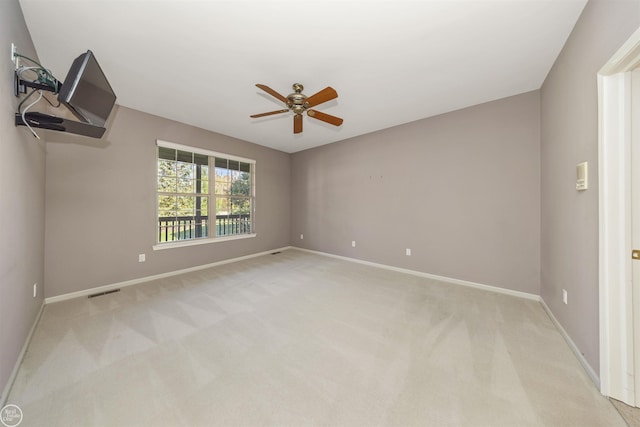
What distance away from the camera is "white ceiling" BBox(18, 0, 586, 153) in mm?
1661

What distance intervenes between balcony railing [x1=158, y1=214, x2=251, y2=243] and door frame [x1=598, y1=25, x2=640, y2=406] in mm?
4970

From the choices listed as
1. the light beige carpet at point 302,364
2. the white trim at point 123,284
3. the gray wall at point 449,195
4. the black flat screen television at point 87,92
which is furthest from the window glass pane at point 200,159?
the gray wall at point 449,195

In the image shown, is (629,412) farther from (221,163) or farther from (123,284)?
(221,163)

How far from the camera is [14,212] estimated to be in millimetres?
1584

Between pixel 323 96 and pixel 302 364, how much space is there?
94.0 inches

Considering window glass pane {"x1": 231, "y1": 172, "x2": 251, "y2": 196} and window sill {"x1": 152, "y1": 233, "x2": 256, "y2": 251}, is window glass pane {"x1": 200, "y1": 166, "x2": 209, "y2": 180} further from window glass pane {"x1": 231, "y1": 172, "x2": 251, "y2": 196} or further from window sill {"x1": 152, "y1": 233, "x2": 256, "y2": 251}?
window sill {"x1": 152, "y1": 233, "x2": 256, "y2": 251}

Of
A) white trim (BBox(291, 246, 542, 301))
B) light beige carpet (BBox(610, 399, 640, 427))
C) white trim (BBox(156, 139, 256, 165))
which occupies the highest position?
white trim (BBox(156, 139, 256, 165))

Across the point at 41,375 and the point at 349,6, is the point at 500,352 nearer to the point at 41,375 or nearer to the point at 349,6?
the point at 349,6

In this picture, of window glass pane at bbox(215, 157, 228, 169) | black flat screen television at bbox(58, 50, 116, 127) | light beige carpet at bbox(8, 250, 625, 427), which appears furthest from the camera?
window glass pane at bbox(215, 157, 228, 169)

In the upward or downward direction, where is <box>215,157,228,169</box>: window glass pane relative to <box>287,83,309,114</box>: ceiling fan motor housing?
downward

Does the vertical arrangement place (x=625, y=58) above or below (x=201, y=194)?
above

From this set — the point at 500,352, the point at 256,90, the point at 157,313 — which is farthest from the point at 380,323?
the point at 256,90

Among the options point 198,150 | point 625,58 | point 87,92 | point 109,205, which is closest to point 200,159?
point 198,150

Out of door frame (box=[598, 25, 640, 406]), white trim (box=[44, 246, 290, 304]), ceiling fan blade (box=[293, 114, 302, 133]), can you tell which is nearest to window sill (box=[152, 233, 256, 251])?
white trim (box=[44, 246, 290, 304])
